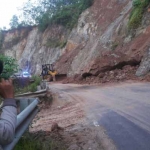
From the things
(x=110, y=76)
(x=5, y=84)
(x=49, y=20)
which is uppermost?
(x=49, y=20)

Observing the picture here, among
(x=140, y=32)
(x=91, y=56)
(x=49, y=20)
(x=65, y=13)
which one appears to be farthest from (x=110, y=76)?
(x=49, y=20)

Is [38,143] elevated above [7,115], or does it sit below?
below

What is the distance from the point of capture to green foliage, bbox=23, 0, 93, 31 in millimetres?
44034

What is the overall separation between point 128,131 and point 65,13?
41701 millimetres

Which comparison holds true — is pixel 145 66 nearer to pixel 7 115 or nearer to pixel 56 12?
pixel 7 115

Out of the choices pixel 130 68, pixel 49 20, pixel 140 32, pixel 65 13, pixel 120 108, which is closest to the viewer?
pixel 120 108

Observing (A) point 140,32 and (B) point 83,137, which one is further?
(A) point 140,32

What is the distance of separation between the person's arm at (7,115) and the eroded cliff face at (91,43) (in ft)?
53.1

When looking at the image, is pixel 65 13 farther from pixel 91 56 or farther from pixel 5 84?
pixel 5 84

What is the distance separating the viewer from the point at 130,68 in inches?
803

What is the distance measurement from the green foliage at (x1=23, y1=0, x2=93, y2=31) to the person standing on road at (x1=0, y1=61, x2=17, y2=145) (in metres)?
40.4

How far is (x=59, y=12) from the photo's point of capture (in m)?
48.1

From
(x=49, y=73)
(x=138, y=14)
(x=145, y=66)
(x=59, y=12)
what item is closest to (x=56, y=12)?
(x=59, y=12)

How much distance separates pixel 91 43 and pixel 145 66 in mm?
15521
